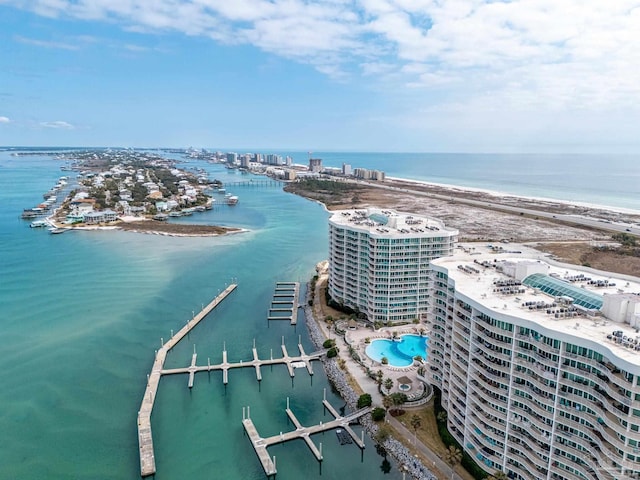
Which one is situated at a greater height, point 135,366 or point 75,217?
point 75,217

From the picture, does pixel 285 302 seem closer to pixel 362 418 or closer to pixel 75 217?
pixel 362 418

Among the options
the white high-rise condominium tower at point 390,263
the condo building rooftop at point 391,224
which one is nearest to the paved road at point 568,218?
the condo building rooftop at point 391,224

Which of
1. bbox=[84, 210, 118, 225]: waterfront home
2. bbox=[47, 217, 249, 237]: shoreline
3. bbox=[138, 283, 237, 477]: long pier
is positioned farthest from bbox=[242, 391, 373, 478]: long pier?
bbox=[84, 210, 118, 225]: waterfront home

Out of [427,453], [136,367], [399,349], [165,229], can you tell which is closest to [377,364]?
[399,349]

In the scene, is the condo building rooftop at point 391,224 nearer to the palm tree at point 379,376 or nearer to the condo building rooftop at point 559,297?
the condo building rooftop at point 559,297

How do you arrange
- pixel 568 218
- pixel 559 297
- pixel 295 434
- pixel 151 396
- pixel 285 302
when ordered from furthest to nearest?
1. pixel 568 218
2. pixel 285 302
3. pixel 151 396
4. pixel 295 434
5. pixel 559 297

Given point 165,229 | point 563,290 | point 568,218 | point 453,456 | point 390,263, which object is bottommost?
point 453,456

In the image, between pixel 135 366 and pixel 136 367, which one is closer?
pixel 136 367
